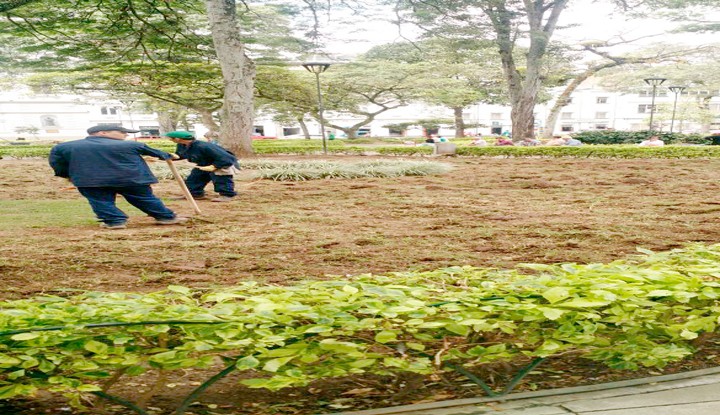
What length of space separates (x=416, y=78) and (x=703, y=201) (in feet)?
62.0

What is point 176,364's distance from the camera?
1.68 meters

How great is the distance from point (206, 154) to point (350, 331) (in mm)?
5783

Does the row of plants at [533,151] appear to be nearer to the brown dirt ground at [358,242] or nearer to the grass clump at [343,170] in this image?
the grass clump at [343,170]

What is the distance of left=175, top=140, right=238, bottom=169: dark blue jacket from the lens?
6.94m

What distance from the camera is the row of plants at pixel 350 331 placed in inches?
65.2

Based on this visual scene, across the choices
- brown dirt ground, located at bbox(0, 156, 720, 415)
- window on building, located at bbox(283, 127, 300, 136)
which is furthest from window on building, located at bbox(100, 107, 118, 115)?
brown dirt ground, located at bbox(0, 156, 720, 415)

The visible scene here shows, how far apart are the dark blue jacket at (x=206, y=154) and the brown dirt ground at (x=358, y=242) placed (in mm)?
608

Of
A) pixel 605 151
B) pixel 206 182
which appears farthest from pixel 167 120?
pixel 206 182

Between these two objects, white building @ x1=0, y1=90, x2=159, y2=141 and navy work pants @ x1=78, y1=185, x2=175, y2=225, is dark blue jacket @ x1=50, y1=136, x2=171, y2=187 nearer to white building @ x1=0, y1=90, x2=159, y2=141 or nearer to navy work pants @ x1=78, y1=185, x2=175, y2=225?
navy work pants @ x1=78, y1=185, x2=175, y2=225

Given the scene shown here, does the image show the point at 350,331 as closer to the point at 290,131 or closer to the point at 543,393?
the point at 543,393

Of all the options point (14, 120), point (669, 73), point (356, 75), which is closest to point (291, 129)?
point (14, 120)

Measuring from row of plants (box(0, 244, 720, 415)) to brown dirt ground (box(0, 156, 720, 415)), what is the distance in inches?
7.9

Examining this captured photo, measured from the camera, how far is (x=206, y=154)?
7020 millimetres

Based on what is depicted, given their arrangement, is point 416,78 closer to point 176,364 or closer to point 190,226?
point 190,226
